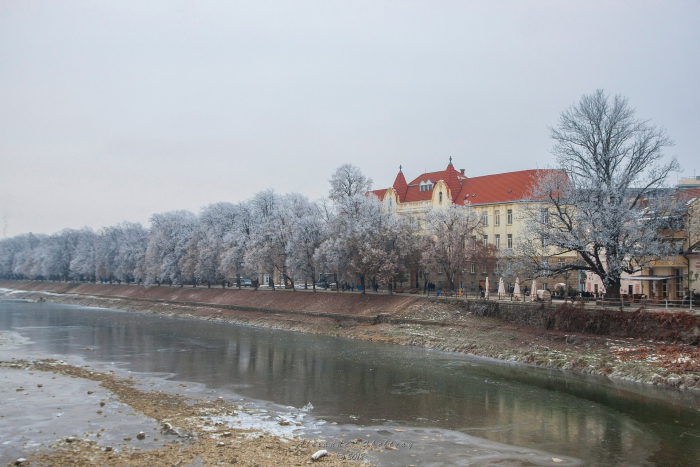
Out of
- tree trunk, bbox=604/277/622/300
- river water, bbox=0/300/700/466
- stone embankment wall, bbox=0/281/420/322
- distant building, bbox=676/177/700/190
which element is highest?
distant building, bbox=676/177/700/190

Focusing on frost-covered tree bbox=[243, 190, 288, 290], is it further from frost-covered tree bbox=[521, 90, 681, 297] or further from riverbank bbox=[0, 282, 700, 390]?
frost-covered tree bbox=[521, 90, 681, 297]

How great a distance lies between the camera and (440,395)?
2784 cm

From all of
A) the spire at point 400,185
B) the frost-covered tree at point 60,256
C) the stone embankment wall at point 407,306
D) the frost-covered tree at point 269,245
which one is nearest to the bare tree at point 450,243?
the stone embankment wall at point 407,306

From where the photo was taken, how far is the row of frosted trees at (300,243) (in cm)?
6303

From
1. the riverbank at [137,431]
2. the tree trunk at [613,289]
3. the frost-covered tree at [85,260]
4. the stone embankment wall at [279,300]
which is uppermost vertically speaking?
the frost-covered tree at [85,260]

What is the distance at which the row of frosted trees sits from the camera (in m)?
63.0

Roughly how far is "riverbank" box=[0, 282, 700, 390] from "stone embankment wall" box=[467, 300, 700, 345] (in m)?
0.80

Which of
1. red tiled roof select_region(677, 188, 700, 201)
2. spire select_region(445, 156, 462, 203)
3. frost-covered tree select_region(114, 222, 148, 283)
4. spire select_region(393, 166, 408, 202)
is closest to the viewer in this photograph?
red tiled roof select_region(677, 188, 700, 201)

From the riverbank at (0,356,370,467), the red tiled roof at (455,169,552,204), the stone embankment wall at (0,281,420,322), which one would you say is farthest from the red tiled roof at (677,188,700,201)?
the riverbank at (0,356,370,467)

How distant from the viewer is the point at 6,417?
853 inches

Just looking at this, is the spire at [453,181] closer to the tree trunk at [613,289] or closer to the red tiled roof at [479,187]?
the red tiled roof at [479,187]

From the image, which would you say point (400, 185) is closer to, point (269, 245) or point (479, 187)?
point (479, 187)

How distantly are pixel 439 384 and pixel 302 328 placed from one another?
29.8 metres

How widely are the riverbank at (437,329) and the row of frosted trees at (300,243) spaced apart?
13.1ft
